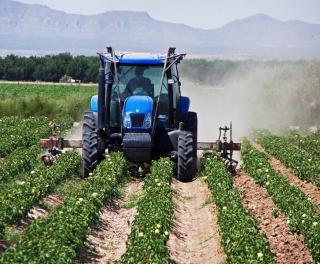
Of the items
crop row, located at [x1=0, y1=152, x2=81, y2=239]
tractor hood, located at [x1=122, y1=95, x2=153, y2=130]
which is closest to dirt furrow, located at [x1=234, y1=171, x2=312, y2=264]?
tractor hood, located at [x1=122, y1=95, x2=153, y2=130]

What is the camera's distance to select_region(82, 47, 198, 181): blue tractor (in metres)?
13.6

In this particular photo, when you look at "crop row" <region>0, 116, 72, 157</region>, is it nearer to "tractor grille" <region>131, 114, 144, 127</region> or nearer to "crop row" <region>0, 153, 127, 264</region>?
"tractor grille" <region>131, 114, 144, 127</region>

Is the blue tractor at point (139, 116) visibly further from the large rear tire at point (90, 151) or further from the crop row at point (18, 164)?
the crop row at point (18, 164)

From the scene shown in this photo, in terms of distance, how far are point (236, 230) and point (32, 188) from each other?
3858 mm

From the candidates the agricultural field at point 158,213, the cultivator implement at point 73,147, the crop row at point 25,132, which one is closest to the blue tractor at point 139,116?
the agricultural field at point 158,213

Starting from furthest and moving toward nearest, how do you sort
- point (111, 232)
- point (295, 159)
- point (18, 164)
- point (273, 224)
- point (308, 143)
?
1. point (308, 143)
2. point (295, 159)
3. point (18, 164)
4. point (273, 224)
5. point (111, 232)

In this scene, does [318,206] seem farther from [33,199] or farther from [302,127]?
[302,127]

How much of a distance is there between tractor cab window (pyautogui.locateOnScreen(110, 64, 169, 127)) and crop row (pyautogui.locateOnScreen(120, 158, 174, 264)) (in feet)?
4.82

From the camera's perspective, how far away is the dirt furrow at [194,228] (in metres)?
9.38

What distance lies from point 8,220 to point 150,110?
487 cm

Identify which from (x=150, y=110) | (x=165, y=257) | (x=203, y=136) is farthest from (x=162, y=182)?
(x=203, y=136)

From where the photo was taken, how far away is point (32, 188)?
1123cm

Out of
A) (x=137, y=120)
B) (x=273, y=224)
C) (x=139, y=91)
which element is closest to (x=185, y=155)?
(x=137, y=120)

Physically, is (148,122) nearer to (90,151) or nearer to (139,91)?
(139,91)
